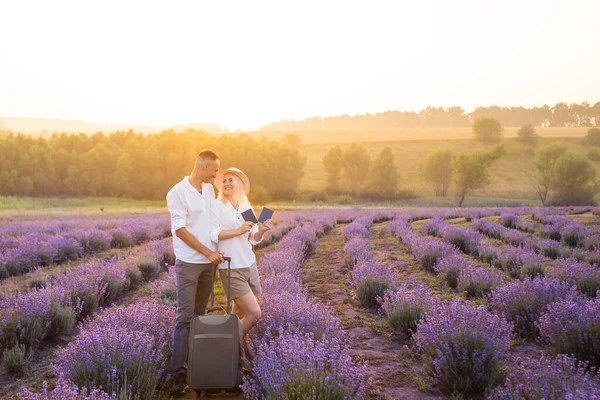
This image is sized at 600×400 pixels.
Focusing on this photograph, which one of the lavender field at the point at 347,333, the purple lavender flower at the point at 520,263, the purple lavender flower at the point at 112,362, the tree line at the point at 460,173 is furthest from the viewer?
the tree line at the point at 460,173

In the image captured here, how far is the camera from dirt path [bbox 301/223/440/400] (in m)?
4.07

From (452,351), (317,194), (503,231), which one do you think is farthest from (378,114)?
(452,351)

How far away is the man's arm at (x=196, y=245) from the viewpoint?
389cm

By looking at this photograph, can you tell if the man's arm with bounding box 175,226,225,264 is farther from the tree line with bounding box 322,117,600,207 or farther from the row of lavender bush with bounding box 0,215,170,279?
the tree line with bounding box 322,117,600,207

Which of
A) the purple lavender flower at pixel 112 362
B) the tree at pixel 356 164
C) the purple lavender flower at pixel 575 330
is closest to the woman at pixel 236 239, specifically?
the purple lavender flower at pixel 112 362

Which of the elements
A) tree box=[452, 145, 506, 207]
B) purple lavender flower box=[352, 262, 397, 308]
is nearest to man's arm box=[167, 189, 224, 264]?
purple lavender flower box=[352, 262, 397, 308]

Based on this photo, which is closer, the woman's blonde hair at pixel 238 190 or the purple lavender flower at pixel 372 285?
the woman's blonde hair at pixel 238 190

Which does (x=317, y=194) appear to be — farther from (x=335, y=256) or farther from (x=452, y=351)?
(x=452, y=351)

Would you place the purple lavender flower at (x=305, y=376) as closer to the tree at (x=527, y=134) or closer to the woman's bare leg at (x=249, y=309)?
the woman's bare leg at (x=249, y=309)

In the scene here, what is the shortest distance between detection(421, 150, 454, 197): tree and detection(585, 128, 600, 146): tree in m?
45.7

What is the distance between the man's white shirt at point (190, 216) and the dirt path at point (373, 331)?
1663mm

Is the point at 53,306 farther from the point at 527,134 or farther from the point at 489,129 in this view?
the point at 527,134

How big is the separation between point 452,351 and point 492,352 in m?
0.31

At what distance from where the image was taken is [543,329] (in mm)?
4562
